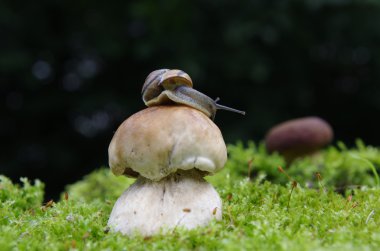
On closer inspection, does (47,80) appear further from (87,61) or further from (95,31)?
(95,31)

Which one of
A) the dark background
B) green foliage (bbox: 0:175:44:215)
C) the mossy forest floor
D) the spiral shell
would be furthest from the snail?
the dark background

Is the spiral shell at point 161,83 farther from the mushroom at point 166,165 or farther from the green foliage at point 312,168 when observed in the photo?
the green foliage at point 312,168

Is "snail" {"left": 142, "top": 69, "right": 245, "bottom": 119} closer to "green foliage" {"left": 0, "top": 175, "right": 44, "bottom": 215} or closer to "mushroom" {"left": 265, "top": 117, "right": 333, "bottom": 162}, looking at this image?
"green foliage" {"left": 0, "top": 175, "right": 44, "bottom": 215}

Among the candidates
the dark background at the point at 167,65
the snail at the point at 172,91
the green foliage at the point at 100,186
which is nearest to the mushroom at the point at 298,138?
the green foliage at the point at 100,186

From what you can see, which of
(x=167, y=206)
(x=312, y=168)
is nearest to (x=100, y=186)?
(x=312, y=168)

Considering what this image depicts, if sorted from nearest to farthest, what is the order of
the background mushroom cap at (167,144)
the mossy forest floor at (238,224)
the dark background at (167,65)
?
1. the mossy forest floor at (238,224)
2. the background mushroom cap at (167,144)
3. the dark background at (167,65)
